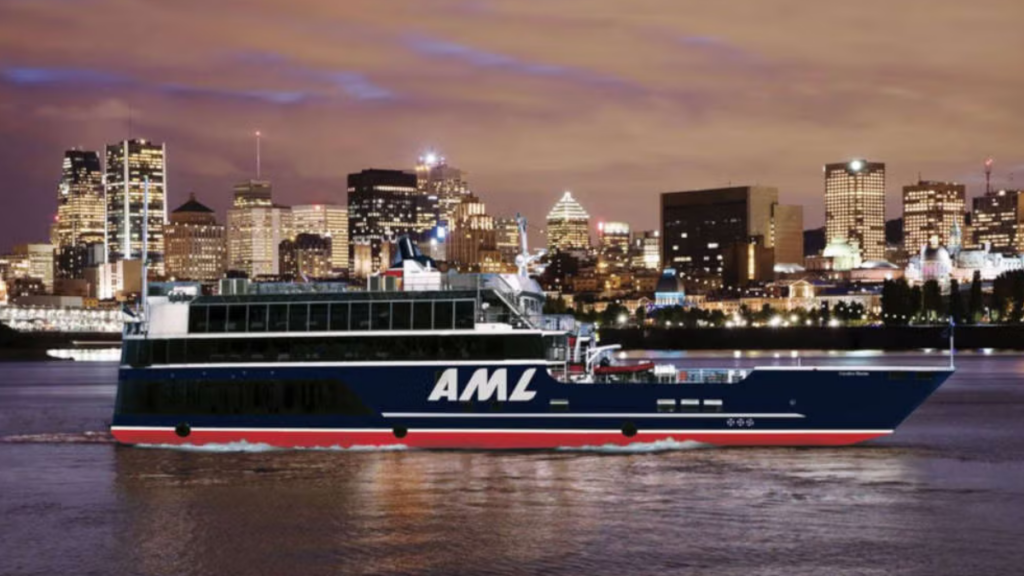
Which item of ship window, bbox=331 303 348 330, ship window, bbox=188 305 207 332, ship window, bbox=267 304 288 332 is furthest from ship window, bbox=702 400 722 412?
ship window, bbox=188 305 207 332

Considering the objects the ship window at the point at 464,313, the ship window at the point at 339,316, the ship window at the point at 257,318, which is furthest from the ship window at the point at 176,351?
the ship window at the point at 464,313

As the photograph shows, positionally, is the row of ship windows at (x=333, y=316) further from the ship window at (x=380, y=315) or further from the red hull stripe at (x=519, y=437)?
the red hull stripe at (x=519, y=437)

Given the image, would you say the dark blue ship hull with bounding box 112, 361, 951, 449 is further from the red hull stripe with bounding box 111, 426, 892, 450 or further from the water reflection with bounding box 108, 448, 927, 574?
the water reflection with bounding box 108, 448, 927, 574

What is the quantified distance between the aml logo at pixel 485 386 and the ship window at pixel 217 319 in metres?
7.87

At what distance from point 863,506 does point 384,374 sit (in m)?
16.0

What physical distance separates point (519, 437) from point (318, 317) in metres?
7.71

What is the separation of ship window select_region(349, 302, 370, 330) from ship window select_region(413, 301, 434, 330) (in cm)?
162

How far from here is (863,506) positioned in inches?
1545

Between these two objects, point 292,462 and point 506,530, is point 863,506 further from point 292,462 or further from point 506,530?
point 292,462

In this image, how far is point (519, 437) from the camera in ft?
154

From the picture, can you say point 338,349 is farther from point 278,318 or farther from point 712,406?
point 712,406

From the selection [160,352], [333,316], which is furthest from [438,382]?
[160,352]

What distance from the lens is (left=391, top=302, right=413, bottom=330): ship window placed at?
47.2m

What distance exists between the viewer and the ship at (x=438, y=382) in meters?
→ 46.2
